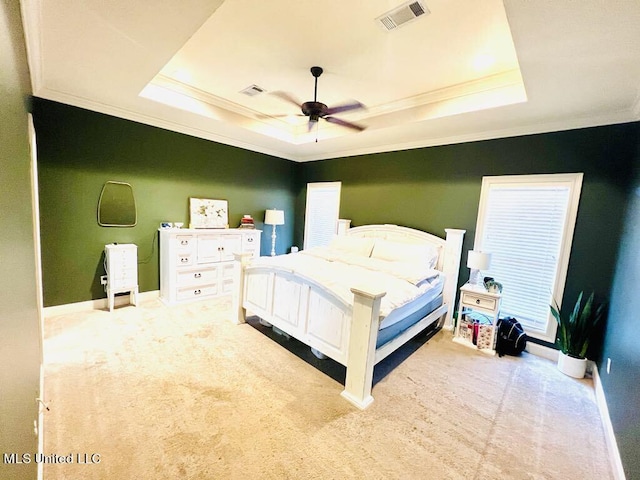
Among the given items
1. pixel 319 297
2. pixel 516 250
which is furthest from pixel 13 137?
pixel 516 250

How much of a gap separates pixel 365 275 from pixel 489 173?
2127mm

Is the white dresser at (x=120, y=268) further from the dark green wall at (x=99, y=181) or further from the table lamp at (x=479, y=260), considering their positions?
the table lamp at (x=479, y=260)

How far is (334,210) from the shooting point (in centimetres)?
520

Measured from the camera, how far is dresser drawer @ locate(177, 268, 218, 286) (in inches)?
151

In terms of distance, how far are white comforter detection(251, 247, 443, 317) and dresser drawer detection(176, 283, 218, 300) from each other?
1393 mm

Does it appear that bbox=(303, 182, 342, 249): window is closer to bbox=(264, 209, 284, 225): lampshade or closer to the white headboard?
bbox=(264, 209, 284, 225): lampshade

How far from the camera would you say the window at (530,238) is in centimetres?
292

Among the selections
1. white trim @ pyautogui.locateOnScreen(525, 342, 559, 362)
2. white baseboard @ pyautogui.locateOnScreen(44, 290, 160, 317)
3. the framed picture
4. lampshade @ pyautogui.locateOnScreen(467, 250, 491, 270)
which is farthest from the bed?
white baseboard @ pyautogui.locateOnScreen(44, 290, 160, 317)

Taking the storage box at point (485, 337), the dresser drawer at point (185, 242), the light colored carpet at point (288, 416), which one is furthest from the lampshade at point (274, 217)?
the storage box at point (485, 337)

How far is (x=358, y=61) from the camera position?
250cm

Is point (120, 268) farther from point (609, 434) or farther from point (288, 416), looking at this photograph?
point (609, 434)

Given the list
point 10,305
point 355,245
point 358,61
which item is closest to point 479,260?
point 355,245

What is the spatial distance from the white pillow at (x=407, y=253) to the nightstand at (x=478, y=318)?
0.56 metres

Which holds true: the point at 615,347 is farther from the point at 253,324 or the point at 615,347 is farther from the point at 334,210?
the point at 334,210
